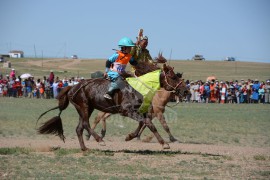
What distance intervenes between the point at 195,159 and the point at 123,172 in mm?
2177

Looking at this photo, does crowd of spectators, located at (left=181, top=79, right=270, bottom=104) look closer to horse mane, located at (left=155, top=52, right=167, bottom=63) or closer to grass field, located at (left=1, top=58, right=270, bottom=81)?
grass field, located at (left=1, top=58, right=270, bottom=81)

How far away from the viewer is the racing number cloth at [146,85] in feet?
40.9

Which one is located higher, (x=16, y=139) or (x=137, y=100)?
(x=137, y=100)

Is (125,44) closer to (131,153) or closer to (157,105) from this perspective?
(131,153)

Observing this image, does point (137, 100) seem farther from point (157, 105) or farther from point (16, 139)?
point (16, 139)

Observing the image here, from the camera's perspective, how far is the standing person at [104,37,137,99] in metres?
12.6

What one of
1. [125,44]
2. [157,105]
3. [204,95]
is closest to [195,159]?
[125,44]

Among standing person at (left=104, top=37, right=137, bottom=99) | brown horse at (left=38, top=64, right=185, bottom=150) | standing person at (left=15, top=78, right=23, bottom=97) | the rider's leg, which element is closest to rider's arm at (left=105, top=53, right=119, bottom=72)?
standing person at (left=104, top=37, right=137, bottom=99)

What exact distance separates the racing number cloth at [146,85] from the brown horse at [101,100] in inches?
3.6

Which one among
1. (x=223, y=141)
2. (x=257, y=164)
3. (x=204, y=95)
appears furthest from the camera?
(x=204, y=95)

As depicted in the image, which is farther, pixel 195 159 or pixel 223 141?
pixel 223 141

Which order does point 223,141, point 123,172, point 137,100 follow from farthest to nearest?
1. point 223,141
2. point 137,100
3. point 123,172

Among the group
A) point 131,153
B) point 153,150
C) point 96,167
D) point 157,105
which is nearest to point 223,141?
point 157,105

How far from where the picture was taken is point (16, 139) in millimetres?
15773
